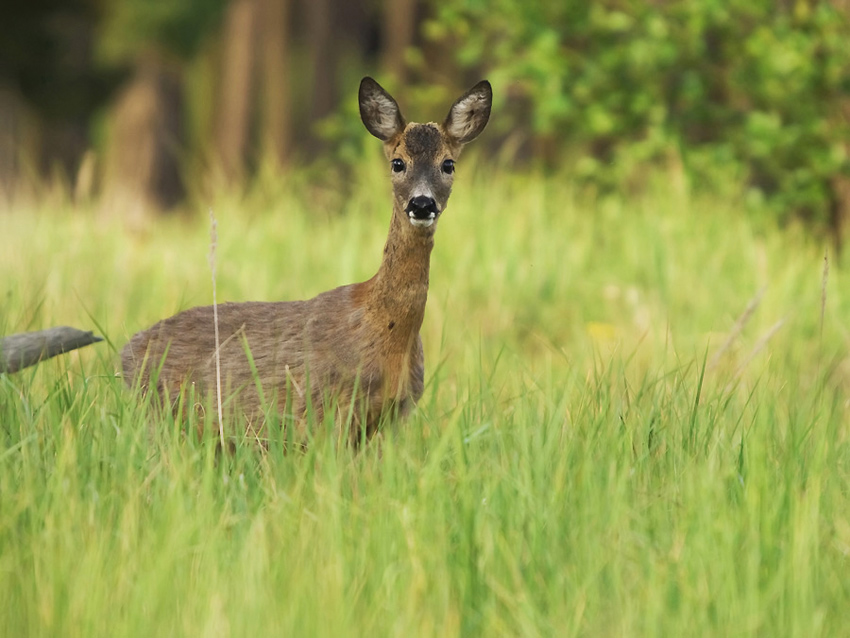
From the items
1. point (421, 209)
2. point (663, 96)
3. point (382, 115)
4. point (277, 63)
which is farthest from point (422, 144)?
point (277, 63)

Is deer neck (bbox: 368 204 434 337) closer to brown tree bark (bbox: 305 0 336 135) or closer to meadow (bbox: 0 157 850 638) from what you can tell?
meadow (bbox: 0 157 850 638)

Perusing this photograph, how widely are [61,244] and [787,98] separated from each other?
→ 16.8 feet

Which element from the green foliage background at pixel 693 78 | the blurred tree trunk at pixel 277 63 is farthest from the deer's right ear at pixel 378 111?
the blurred tree trunk at pixel 277 63

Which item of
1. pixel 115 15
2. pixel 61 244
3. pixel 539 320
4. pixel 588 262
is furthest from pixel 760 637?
pixel 115 15

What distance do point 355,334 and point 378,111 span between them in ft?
2.95

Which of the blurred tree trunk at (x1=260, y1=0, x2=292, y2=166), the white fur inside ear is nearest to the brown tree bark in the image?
the blurred tree trunk at (x1=260, y1=0, x2=292, y2=166)

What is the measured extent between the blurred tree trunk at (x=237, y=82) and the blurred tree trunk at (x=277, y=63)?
0.96ft

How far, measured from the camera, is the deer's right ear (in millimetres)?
4820

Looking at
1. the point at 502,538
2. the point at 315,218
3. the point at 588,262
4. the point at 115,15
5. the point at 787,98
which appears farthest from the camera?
the point at 115,15

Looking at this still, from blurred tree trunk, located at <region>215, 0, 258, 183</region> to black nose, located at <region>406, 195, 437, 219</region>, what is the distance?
16.2 meters

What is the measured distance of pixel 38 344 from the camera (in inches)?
200

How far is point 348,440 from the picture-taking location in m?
4.25

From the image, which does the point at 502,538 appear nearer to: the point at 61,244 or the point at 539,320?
the point at 539,320

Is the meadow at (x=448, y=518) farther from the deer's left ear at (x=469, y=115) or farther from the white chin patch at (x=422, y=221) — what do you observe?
the deer's left ear at (x=469, y=115)
